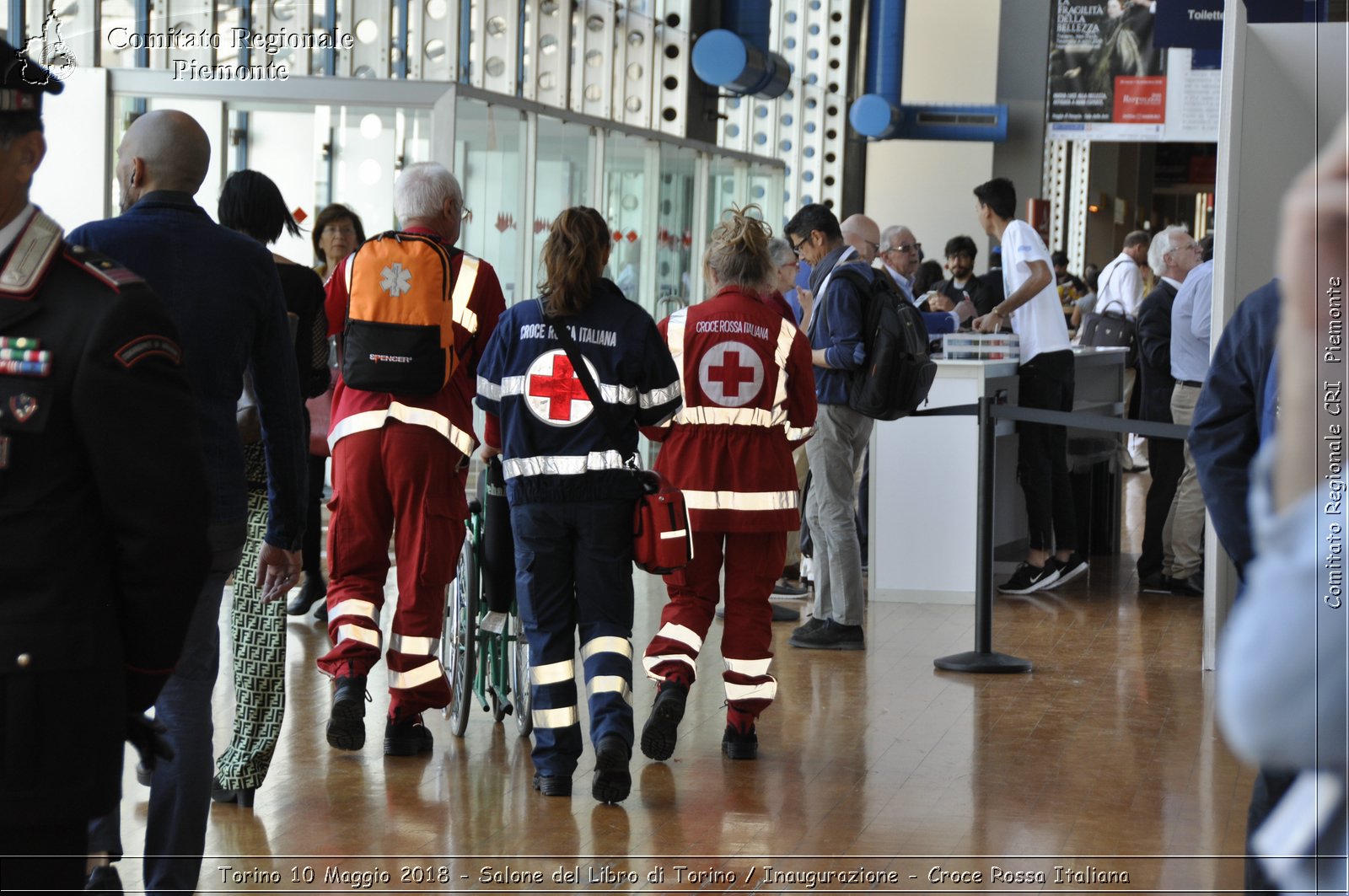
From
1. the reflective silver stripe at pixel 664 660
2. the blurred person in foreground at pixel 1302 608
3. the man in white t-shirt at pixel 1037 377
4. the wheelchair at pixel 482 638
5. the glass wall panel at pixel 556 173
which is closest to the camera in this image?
the blurred person in foreground at pixel 1302 608

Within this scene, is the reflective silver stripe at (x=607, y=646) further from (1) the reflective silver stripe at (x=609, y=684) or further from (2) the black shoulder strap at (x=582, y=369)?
(2) the black shoulder strap at (x=582, y=369)

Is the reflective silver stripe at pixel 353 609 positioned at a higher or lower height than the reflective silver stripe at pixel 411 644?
higher

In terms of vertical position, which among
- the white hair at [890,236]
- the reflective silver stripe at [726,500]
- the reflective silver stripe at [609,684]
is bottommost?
the reflective silver stripe at [609,684]

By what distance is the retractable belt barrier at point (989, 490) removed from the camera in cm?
596

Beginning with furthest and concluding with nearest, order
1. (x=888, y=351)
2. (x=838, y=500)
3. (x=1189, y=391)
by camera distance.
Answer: (x=1189, y=391), (x=838, y=500), (x=888, y=351)

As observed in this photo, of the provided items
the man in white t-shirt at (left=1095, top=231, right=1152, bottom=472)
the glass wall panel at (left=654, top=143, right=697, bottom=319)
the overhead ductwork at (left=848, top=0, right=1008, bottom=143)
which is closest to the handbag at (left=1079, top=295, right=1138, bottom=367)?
the man in white t-shirt at (left=1095, top=231, right=1152, bottom=472)

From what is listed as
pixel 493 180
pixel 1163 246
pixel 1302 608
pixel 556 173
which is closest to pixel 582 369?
pixel 1302 608

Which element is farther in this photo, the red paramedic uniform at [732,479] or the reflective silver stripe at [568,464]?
the red paramedic uniform at [732,479]

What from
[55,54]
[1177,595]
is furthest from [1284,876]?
[55,54]

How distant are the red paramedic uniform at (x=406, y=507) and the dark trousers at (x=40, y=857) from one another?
2736mm

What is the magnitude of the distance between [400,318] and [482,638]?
1185mm

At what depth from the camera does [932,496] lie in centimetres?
783

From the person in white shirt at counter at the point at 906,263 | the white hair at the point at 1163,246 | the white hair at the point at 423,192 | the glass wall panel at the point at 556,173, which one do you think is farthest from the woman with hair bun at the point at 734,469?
the glass wall panel at the point at 556,173

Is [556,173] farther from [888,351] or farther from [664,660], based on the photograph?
[664,660]
